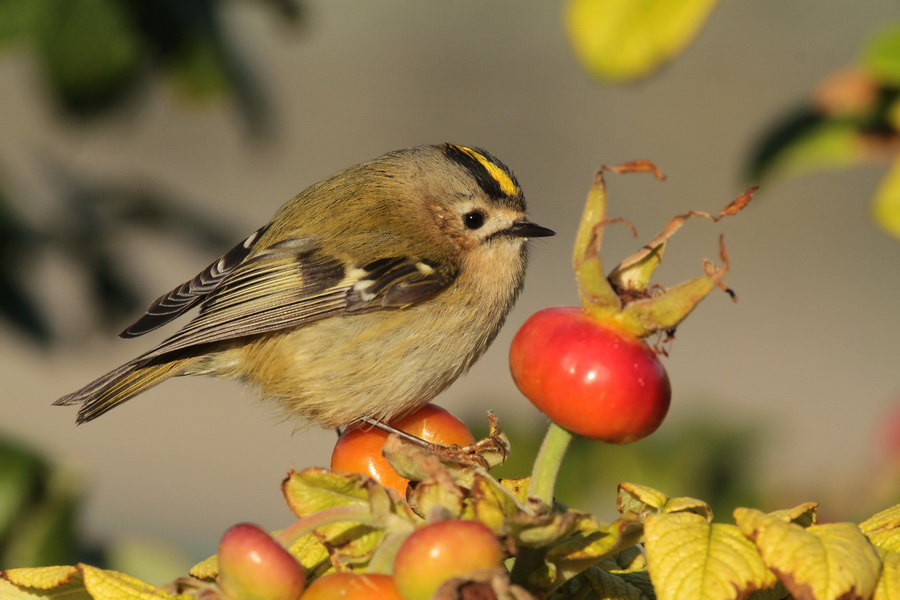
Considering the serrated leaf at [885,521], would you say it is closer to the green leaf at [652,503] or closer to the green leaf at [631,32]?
the green leaf at [652,503]

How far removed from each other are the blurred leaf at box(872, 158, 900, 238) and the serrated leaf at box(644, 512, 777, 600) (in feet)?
2.74

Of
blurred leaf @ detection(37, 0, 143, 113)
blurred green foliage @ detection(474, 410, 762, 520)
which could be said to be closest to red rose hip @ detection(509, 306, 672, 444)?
blurred green foliage @ detection(474, 410, 762, 520)

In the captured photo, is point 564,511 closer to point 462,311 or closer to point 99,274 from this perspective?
point 462,311

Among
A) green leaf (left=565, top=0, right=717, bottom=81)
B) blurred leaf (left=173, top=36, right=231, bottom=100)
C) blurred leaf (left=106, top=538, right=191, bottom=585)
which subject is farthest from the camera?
blurred leaf (left=173, top=36, right=231, bottom=100)

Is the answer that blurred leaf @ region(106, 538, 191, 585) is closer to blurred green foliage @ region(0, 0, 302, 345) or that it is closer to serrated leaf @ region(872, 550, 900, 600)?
blurred green foliage @ region(0, 0, 302, 345)

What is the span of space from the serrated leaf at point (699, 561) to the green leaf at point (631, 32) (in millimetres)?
862

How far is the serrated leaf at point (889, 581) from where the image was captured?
1.25 m

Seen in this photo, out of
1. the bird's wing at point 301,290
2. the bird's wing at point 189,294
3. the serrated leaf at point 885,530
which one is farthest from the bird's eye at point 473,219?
the serrated leaf at point 885,530

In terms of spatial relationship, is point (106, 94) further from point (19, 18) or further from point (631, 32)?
point (631, 32)

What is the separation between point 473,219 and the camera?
3.40m

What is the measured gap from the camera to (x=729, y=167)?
12711 millimetres

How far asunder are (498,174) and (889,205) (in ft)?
5.13

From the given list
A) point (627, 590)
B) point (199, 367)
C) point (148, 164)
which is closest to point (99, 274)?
point (199, 367)

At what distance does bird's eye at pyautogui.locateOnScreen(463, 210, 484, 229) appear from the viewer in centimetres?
339
